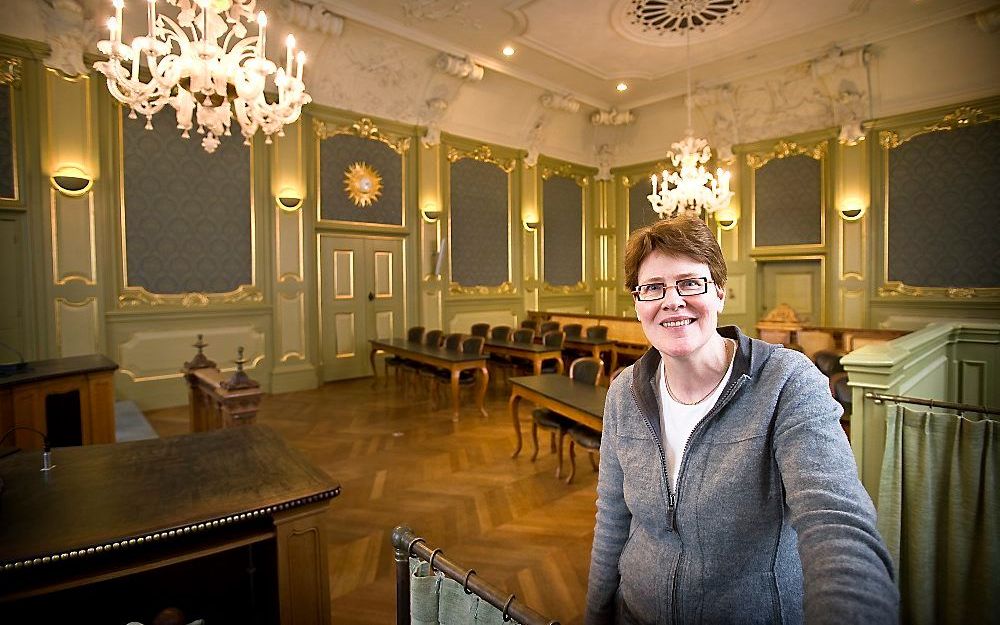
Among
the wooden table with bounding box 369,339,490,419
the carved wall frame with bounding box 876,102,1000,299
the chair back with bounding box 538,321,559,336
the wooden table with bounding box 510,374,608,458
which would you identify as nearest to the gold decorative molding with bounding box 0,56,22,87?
the wooden table with bounding box 369,339,490,419

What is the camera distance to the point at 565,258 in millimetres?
10797

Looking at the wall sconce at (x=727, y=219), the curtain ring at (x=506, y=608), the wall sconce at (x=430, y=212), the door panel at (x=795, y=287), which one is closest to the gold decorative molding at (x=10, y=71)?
the wall sconce at (x=430, y=212)

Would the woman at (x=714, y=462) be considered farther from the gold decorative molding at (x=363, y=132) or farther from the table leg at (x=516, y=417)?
the gold decorative molding at (x=363, y=132)

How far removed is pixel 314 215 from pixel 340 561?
5589mm

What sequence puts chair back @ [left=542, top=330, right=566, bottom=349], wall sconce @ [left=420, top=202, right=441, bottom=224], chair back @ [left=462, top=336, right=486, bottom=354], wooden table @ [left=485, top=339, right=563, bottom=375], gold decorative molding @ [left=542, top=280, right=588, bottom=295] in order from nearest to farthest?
chair back @ [left=462, top=336, right=486, bottom=354], wooden table @ [left=485, top=339, right=563, bottom=375], chair back @ [left=542, top=330, right=566, bottom=349], wall sconce @ [left=420, top=202, right=441, bottom=224], gold decorative molding @ [left=542, top=280, right=588, bottom=295]

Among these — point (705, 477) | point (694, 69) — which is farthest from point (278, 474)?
point (694, 69)

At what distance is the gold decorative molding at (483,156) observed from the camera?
8844mm

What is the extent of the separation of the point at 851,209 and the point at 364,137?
7362 millimetres

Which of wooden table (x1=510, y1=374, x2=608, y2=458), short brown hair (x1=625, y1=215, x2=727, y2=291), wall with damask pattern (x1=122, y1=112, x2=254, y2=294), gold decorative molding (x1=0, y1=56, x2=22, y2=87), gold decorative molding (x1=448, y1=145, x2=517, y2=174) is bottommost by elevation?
wooden table (x1=510, y1=374, x2=608, y2=458)

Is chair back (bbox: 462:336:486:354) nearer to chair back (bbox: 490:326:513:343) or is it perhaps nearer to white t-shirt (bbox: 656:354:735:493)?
chair back (bbox: 490:326:513:343)

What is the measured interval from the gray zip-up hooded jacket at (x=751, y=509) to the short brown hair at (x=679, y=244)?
0.17 m

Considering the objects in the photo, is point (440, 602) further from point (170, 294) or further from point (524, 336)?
point (170, 294)

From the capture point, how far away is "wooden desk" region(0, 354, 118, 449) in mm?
3199

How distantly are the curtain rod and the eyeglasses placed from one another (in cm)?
152
